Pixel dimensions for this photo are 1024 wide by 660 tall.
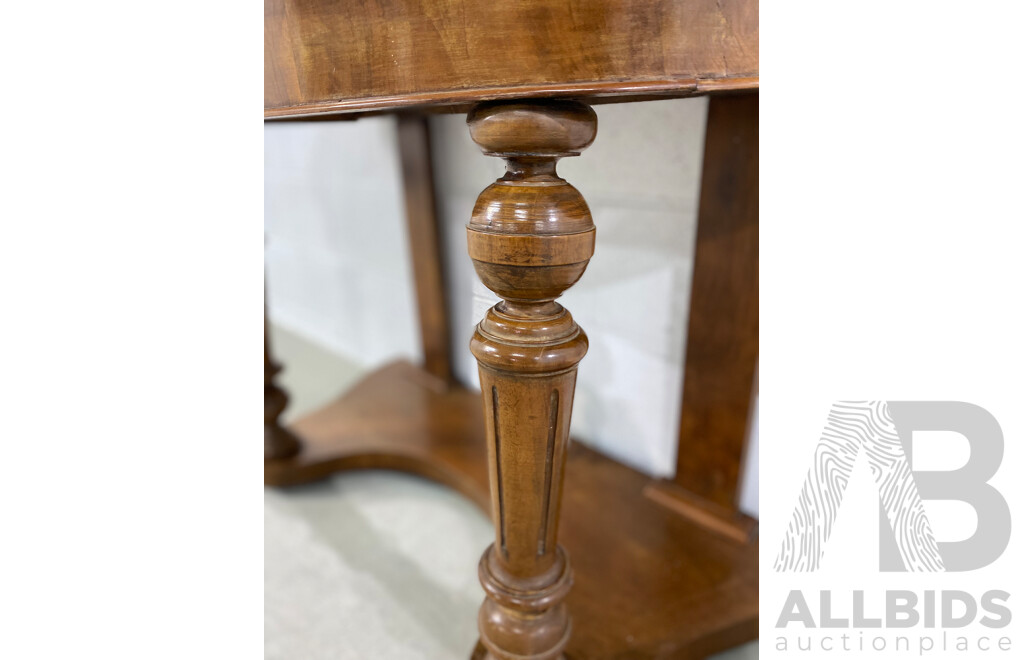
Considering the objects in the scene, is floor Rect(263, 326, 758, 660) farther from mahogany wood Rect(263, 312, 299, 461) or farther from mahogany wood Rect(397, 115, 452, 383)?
mahogany wood Rect(397, 115, 452, 383)

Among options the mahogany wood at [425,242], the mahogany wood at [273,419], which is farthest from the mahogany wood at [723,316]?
the mahogany wood at [273,419]

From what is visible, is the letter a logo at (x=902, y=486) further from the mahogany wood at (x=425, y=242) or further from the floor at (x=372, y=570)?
the mahogany wood at (x=425, y=242)

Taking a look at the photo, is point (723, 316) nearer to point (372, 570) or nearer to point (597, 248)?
point (597, 248)

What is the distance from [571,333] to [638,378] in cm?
54

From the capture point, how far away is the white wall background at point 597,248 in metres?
0.80

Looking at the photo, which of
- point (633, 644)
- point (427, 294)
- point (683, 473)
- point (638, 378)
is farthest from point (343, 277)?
point (633, 644)

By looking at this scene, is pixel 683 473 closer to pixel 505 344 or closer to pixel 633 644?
pixel 633 644

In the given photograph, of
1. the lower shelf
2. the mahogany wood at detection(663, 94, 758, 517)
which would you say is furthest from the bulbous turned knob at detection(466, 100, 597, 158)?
the lower shelf

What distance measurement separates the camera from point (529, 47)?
0.33 meters

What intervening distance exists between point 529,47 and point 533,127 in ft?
0.14

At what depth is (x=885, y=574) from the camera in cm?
56

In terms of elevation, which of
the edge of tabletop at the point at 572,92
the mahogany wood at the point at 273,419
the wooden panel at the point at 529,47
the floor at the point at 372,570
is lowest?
the floor at the point at 372,570

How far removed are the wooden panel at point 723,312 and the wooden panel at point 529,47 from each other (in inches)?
13.1

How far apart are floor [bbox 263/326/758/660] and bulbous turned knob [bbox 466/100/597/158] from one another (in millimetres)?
590
